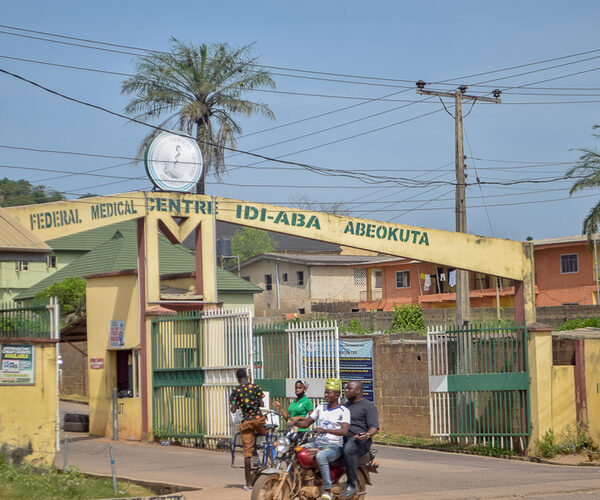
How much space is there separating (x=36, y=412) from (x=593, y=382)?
34.6 feet

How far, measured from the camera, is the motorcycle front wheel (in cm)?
1065

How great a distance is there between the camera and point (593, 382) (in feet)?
59.6

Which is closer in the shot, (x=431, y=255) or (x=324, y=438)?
(x=324, y=438)

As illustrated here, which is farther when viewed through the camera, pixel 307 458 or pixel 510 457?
pixel 510 457

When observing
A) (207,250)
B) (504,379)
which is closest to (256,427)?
(504,379)

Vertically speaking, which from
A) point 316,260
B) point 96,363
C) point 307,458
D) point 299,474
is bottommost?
point 299,474

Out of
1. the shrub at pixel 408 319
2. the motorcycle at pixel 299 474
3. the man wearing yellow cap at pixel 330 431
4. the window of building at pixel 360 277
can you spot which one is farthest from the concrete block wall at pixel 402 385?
the window of building at pixel 360 277

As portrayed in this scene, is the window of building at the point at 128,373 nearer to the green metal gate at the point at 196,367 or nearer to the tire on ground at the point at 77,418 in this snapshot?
the green metal gate at the point at 196,367

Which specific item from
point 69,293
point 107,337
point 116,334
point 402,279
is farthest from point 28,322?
point 402,279

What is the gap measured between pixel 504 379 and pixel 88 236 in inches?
1667

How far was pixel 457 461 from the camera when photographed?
57.0 feet

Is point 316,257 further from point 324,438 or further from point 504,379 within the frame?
point 324,438

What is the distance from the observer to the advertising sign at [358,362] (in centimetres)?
2120

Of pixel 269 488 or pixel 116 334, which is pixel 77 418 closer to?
pixel 116 334
